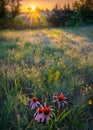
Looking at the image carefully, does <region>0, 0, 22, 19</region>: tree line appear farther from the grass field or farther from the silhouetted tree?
the grass field

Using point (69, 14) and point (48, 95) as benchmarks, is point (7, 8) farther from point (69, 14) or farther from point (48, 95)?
point (48, 95)

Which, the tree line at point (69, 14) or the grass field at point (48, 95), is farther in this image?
the tree line at point (69, 14)

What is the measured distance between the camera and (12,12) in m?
21.4

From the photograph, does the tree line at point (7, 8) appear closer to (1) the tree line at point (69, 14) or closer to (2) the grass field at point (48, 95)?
(1) the tree line at point (69, 14)

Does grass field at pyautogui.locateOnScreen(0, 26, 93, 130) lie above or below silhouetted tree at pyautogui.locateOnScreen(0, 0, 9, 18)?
below

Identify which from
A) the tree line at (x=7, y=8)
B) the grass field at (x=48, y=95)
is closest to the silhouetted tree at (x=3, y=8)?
the tree line at (x=7, y=8)

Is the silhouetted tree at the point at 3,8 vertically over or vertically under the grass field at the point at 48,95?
over

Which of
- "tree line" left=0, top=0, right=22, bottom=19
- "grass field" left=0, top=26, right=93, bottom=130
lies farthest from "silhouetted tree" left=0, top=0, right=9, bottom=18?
"grass field" left=0, top=26, right=93, bottom=130

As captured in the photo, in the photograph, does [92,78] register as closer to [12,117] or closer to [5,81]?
[5,81]

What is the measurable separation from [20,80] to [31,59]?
1.66 meters

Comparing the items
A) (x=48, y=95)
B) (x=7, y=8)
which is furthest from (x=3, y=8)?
(x=48, y=95)

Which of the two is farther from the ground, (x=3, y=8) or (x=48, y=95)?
(x=3, y=8)

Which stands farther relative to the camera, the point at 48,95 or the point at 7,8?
the point at 7,8

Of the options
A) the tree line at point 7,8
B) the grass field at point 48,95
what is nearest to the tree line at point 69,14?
the tree line at point 7,8
